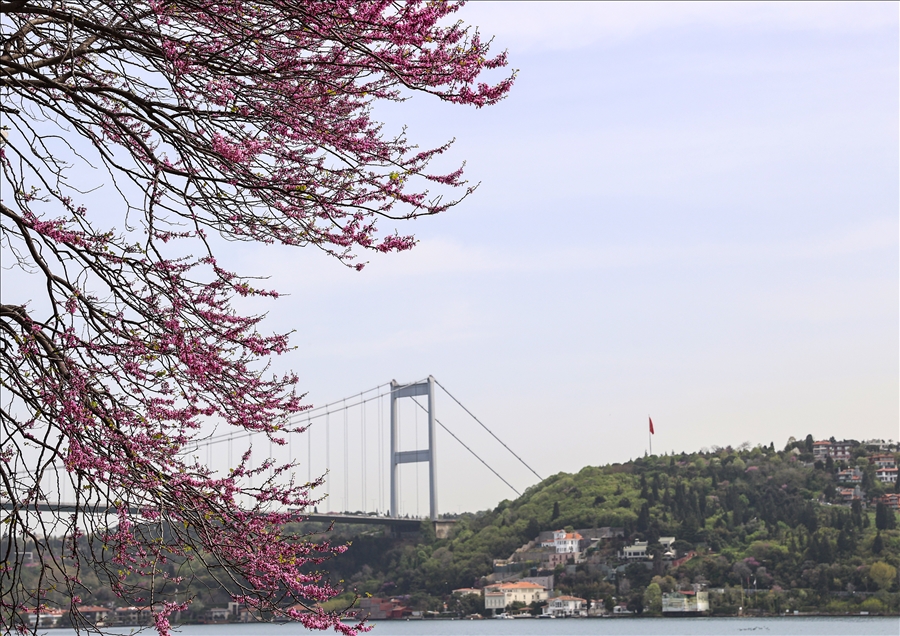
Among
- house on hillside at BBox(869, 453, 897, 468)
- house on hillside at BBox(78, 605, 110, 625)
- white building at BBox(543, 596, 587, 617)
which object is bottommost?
white building at BBox(543, 596, 587, 617)

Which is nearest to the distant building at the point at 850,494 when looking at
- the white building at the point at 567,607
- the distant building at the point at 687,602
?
the distant building at the point at 687,602

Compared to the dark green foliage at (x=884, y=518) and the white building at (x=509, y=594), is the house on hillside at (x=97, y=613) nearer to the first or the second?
the white building at (x=509, y=594)

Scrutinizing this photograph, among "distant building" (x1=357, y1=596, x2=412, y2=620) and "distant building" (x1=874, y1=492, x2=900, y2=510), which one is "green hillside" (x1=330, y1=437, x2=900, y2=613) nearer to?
"distant building" (x1=874, y1=492, x2=900, y2=510)

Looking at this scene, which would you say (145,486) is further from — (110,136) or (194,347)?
(110,136)

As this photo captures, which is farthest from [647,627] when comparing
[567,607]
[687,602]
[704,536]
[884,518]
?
[884,518]

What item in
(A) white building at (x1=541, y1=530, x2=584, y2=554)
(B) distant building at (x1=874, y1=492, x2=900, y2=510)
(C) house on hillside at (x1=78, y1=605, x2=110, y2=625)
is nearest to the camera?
(C) house on hillside at (x1=78, y1=605, x2=110, y2=625)

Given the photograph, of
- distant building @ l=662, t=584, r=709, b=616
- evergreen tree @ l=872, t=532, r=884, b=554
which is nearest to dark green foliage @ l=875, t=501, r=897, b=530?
evergreen tree @ l=872, t=532, r=884, b=554

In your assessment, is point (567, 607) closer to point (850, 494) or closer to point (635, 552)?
point (635, 552)
